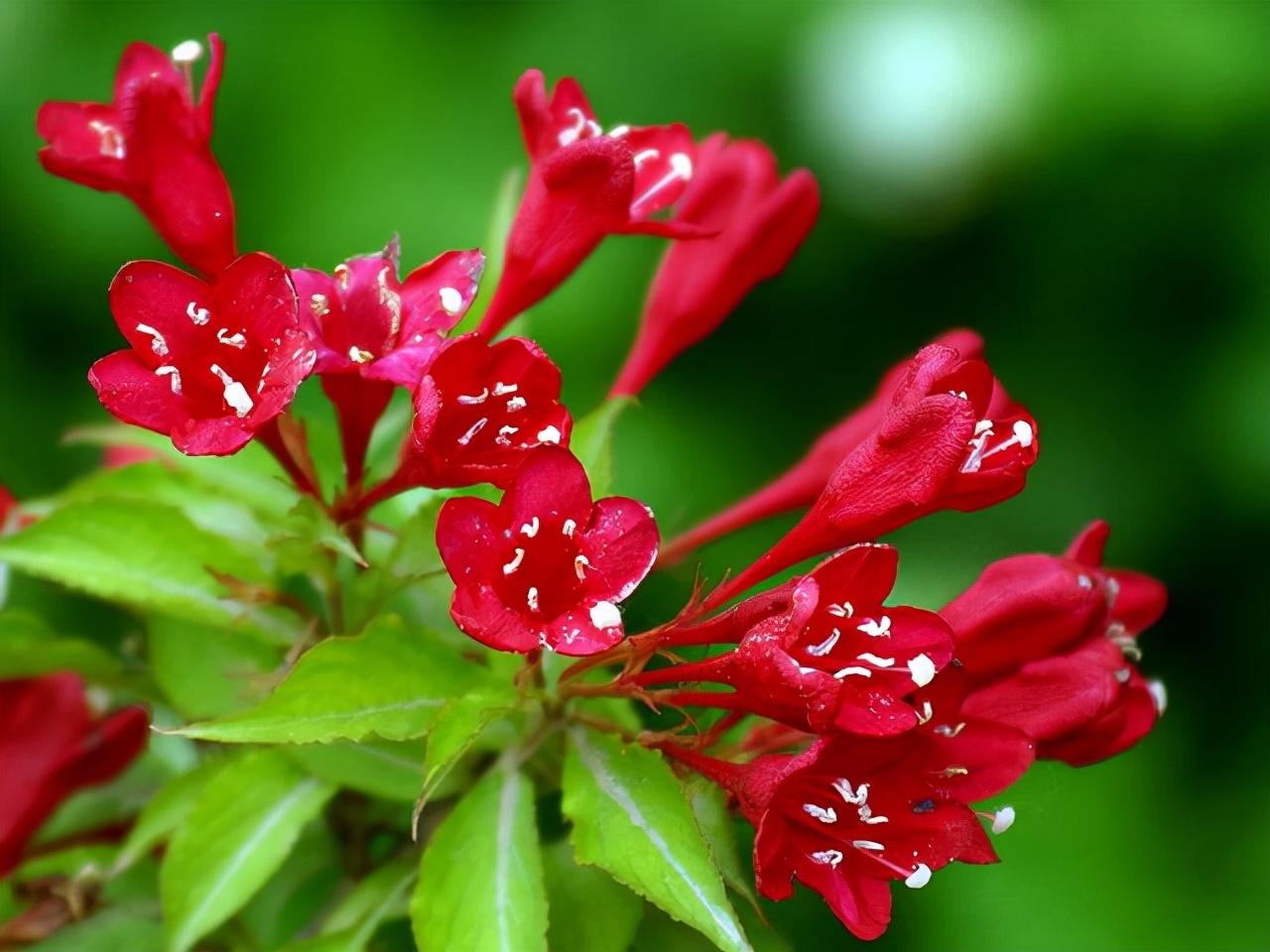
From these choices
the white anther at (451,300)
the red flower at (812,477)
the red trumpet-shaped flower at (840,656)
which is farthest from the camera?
the red flower at (812,477)

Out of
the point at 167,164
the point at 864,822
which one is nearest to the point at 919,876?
the point at 864,822

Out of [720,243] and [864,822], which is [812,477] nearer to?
[720,243]

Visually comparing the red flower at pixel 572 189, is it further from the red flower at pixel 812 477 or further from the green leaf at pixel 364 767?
the green leaf at pixel 364 767

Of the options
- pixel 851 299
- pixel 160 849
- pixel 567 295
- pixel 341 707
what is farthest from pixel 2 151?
pixel 341 707

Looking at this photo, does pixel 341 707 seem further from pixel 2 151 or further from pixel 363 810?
pixel 2 151

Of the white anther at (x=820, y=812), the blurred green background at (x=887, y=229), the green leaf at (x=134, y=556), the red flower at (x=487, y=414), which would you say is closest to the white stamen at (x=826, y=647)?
the white anther at (x=820, y=812)

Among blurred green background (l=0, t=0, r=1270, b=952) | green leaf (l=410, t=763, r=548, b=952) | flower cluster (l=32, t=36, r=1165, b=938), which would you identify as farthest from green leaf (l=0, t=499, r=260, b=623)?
blurred green background (l=0, t=0, r=1270, b=952)

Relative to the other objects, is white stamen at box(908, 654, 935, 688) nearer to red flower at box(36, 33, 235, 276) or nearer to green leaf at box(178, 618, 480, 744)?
green leaf at box(178, 618, 480, 744)
